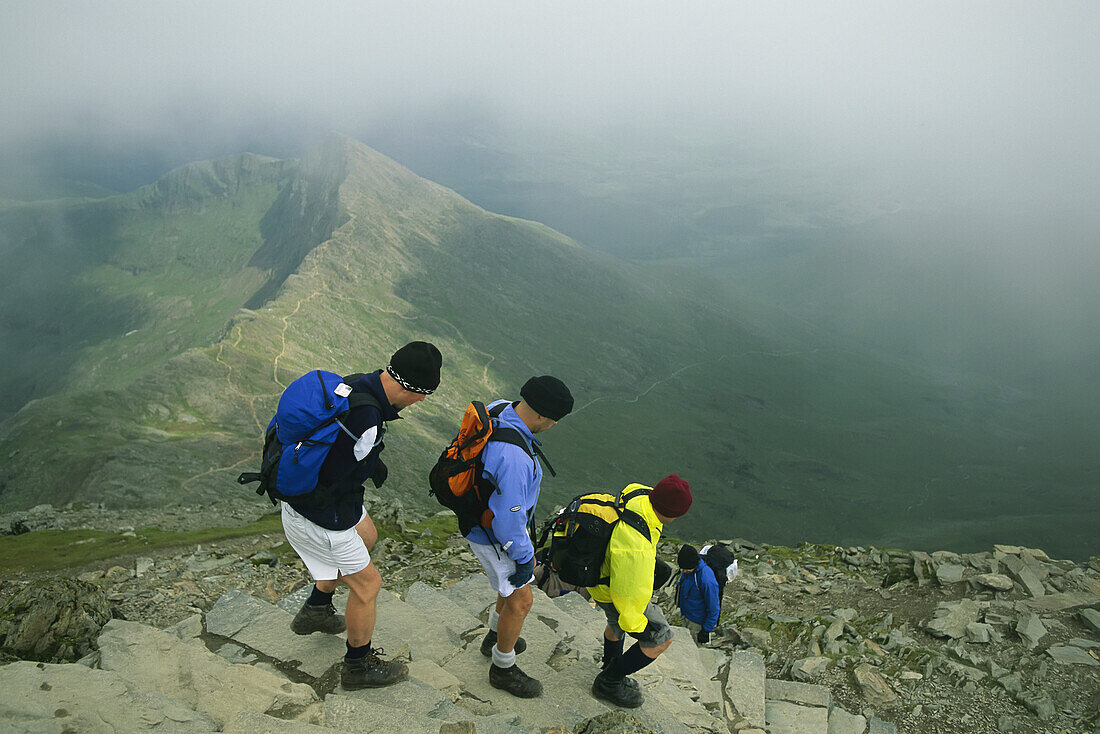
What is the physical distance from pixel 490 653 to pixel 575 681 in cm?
132

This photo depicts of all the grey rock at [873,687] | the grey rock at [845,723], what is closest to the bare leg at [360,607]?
the grey rock at [845,723]

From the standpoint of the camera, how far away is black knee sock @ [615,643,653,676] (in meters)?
8.95

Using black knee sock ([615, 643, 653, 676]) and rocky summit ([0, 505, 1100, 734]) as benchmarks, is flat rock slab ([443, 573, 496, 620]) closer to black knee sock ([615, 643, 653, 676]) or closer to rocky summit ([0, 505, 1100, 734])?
rocky summit ([0, 505, 1100, 734])

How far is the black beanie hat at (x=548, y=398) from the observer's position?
25.9ft

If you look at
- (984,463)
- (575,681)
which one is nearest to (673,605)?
(575,681)

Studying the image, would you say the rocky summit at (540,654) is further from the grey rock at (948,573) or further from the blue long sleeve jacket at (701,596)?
the blue long sleeve jacket at (701,596)

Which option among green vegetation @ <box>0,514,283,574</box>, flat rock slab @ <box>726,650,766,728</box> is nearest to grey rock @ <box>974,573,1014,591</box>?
flat rock slab @ <box>726,650,766,728</box>

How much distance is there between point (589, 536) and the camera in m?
7.93

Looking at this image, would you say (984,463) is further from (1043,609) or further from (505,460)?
(505,460)

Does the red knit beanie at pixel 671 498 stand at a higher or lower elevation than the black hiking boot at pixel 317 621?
higher

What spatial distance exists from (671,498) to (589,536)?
43.3 inches

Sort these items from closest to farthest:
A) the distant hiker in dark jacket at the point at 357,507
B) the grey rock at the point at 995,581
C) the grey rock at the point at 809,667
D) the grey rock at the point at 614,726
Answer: the grey rock at the point at 614,726
the distant hiker in dark jacket at the point at 357,507
the grey rock at the point at 809,667
the grey rock at the point at 995,581

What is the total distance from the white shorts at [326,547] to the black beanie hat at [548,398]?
8.74 ft

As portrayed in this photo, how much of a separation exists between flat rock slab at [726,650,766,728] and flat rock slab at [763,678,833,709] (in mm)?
237
